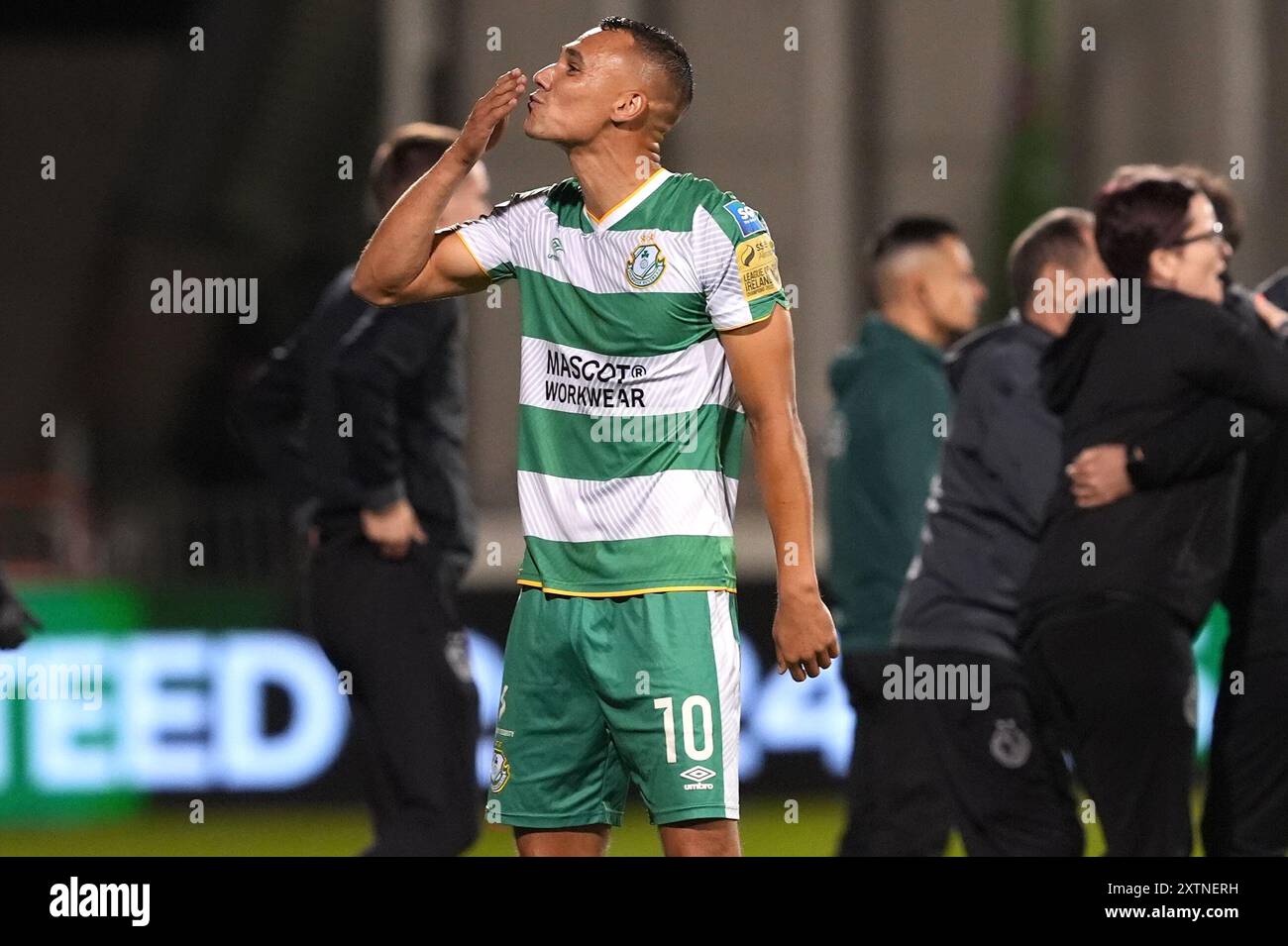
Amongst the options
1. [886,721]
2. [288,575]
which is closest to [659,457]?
[886,721]

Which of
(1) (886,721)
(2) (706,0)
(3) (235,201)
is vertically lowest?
(1) (886,721)

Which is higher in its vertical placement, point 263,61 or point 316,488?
point 263,61

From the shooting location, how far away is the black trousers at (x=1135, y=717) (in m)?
5.03

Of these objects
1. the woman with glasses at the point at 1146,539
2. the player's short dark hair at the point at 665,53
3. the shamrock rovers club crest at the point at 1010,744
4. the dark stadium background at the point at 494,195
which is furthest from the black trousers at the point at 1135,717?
the dark stadium background at the point at 494,195

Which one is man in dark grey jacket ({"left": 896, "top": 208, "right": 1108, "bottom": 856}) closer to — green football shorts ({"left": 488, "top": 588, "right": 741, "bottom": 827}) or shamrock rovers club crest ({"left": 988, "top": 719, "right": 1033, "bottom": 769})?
shamrock rovers club crest ({"left": 988, "top": 719, "right": 1033, "bottom": 769})

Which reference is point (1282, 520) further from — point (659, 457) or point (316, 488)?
point (316, 488)

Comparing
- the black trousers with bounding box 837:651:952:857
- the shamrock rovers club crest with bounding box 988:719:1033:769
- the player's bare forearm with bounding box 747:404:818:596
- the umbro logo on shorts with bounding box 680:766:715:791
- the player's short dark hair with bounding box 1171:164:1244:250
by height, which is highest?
the player's short dark hair with bounding box 1171:164:1244:250

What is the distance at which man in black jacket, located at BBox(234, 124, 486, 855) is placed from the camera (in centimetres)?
570

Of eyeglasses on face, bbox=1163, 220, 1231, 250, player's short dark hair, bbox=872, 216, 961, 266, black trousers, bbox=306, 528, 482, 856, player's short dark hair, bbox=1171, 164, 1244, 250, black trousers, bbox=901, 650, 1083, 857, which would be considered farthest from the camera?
player's short dark hair, bbox=872, 216, 961, 266

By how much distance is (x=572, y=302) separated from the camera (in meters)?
4.21

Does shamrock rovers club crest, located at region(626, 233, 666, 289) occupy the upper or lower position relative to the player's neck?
lower

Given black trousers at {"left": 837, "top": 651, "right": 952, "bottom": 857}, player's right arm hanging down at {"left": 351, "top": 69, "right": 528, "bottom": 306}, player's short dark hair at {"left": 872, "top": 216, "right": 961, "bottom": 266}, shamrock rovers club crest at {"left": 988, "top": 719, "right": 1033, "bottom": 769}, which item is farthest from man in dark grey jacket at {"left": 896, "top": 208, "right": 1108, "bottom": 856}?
player's right arm hanging down at {"left": 351, "top": 69, "right": 528, "bottom": 306}

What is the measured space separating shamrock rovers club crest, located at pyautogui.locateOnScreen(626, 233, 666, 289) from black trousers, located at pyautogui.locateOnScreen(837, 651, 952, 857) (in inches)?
98.4

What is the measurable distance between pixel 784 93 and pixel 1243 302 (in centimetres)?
598
